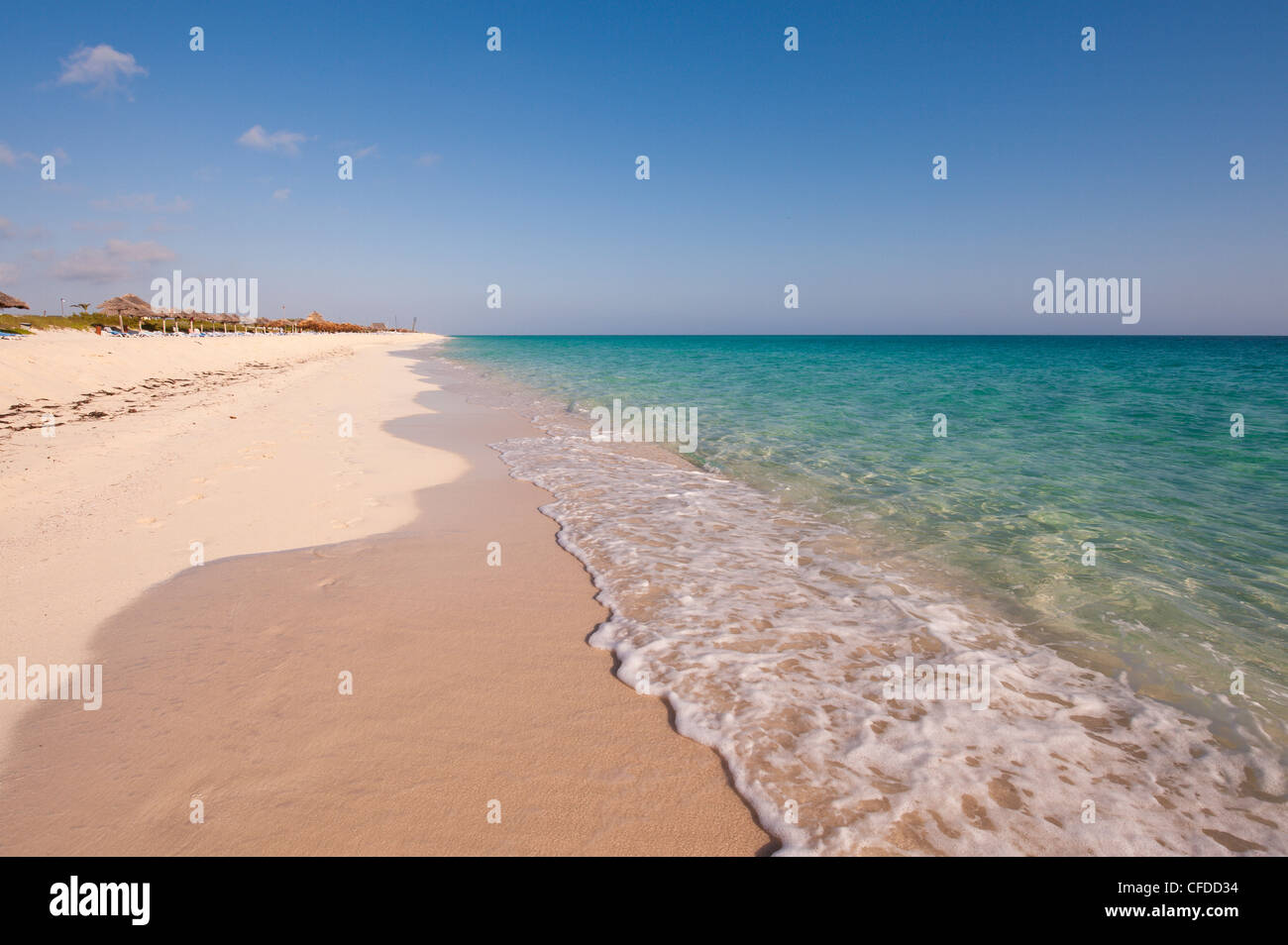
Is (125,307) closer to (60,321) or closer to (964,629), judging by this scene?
(60,321)

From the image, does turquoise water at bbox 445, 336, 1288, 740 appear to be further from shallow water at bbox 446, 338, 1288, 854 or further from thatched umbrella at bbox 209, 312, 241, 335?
thatched umbrella at bbox 209, 312, 241, 335

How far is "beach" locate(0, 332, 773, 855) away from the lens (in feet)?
8.61

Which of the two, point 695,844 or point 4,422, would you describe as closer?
point 695,844

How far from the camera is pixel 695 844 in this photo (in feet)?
8.52

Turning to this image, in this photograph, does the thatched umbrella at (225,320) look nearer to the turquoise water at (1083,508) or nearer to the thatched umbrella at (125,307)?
the thatched umbrella at (125,307)

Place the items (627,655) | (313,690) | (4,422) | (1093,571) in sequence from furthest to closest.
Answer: (4,422) → (1093,571) → (627,655) → (313,690)

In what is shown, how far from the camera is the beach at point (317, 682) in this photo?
2623 millimetres

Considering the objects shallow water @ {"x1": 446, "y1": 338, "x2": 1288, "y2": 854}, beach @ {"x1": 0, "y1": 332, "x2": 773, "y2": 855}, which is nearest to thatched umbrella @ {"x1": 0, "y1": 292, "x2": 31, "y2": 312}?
beach @ {"x1": 0, "y1": 332, "x2": 773, "y2": 855}

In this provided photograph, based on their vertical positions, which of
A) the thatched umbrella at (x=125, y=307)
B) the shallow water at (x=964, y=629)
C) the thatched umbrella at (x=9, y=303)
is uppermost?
the thatched umbrella at (x=125, y=307)

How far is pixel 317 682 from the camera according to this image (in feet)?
12.1

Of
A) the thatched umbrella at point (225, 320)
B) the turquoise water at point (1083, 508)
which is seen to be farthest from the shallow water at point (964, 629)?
the thatched umbrella at point (225, 320)
